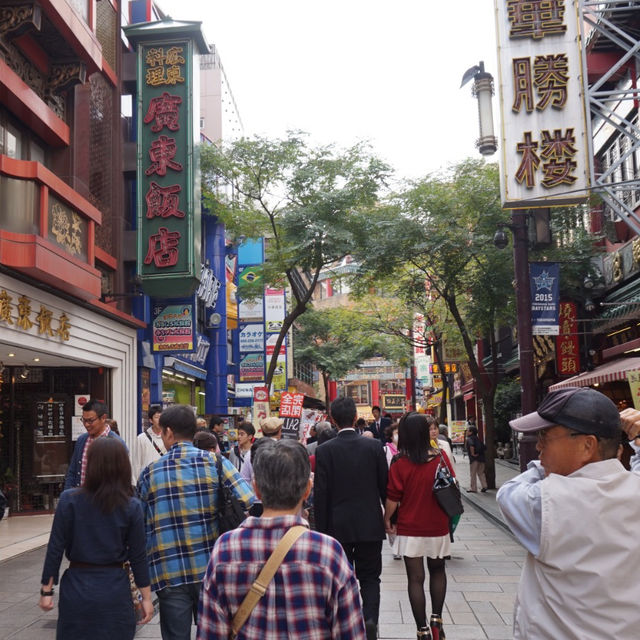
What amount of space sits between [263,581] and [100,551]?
2126 mm

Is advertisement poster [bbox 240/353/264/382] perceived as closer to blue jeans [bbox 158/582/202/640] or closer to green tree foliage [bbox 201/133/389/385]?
green tree foliage [bbox 201/133/389/385]

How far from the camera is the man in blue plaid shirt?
4.76 m

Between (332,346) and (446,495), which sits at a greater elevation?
(332,346)

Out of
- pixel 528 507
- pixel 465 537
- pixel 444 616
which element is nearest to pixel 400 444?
pixel 444 616

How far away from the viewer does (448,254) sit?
20594 millimetres

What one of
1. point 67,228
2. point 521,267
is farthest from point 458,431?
point 67,228

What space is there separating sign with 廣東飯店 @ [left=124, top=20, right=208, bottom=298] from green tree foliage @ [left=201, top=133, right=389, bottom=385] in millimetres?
3672

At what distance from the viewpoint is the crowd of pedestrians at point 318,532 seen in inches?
101

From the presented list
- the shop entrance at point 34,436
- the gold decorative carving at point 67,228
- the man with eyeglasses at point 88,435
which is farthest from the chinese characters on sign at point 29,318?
the man with eyeglasses at point 88,435

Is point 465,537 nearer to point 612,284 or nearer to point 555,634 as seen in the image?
point 612,284

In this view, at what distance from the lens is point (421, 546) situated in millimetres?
6395

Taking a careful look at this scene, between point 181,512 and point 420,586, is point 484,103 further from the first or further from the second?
point 181,512

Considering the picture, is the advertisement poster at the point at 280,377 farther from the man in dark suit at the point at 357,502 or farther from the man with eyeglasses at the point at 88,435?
the man in dark suit at the point at 357,502

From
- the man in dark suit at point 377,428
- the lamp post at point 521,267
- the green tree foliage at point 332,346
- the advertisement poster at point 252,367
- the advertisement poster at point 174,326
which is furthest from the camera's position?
the green tree foliage at point 332,346
